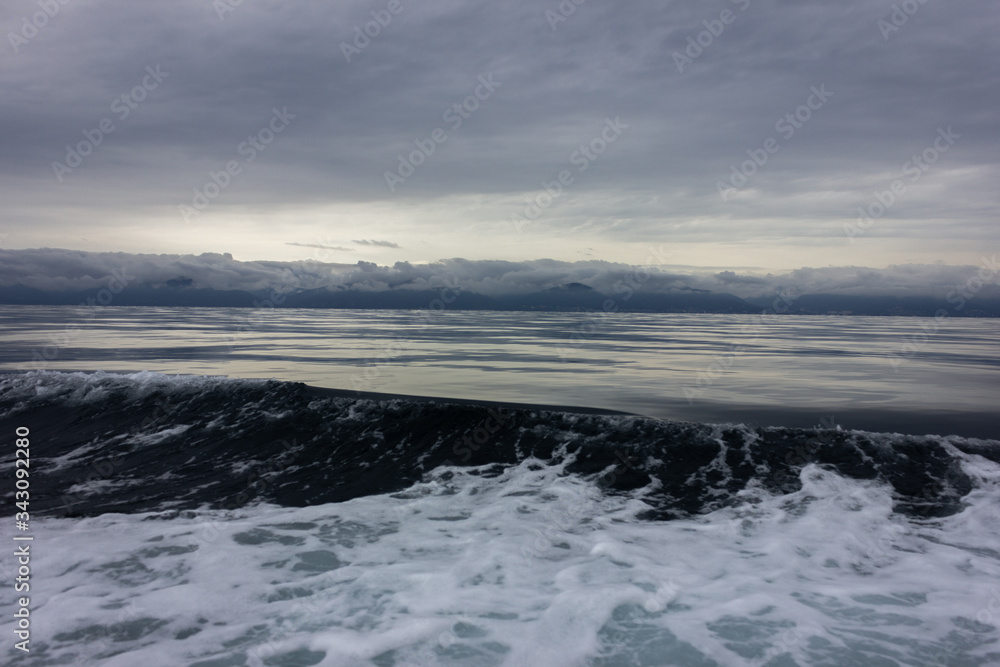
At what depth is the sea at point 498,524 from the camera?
7078 mm

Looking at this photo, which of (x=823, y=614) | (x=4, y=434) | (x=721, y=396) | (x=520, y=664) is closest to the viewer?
(x=520, y=664)

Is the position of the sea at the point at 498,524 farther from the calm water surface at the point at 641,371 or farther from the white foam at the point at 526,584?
the calm water surface at the point at 641,371

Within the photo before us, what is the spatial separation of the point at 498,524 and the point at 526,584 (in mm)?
2415

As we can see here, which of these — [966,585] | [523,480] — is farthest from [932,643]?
[523,480]

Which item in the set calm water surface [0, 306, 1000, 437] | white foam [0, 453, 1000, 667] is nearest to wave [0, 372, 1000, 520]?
white foam [0, 453, 1000, 667]

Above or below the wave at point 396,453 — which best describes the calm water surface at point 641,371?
above

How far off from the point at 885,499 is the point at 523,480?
7.46 metres

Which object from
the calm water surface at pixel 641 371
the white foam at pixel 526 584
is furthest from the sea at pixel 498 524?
the calm water surface at pixel 641 371

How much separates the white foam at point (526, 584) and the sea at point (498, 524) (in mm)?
45

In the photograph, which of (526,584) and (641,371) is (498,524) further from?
(641,371)

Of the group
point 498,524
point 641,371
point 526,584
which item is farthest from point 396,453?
point 641,371

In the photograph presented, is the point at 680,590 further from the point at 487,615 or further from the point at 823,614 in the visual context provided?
the point at 487,615

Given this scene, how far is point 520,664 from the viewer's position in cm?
658

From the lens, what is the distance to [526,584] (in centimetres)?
855
